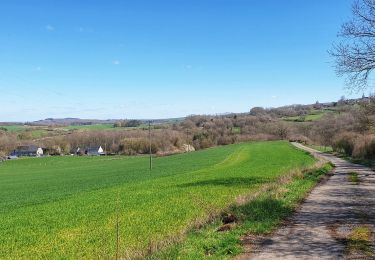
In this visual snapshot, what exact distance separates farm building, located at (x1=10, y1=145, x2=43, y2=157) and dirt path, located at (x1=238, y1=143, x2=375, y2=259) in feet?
485

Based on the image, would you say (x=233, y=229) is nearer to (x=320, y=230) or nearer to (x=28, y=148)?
(x=320, y=230)

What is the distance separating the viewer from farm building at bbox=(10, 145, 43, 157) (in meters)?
153

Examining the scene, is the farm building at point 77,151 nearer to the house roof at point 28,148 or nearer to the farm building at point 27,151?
the farm building at point 27,151

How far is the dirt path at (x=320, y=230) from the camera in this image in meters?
9.48

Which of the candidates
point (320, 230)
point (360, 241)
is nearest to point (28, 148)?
point (320, 230)

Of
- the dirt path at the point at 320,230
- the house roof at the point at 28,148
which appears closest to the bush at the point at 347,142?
the dirt path at the point at 320,230

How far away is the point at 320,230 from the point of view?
12.1m

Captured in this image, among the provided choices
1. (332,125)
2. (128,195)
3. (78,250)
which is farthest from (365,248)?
(332,125)

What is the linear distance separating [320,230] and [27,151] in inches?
6149

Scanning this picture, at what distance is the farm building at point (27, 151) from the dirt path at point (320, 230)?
485 feet

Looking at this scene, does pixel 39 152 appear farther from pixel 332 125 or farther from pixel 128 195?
pixel 128 195

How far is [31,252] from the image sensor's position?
13062 mm

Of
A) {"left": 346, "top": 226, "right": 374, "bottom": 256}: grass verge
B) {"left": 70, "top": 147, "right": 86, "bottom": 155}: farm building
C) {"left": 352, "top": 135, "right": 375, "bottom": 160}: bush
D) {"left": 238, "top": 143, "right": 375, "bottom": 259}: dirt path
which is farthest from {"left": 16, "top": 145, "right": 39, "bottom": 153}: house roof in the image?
{"left": 346, "top": 226, "right": 374, "bottom": 256}: grass verge

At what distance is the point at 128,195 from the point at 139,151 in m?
104
